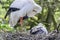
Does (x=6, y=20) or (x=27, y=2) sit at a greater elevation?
(x=27, y=2)

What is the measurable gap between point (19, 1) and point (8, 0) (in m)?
1.58

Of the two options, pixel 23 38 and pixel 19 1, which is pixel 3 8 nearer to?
pixel 19 1

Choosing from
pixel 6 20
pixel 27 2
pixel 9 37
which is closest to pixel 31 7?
pixel 27 2

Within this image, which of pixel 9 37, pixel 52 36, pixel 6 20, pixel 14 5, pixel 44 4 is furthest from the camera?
pixel 44 4

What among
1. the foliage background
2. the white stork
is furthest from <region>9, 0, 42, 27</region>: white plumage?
the foliage background

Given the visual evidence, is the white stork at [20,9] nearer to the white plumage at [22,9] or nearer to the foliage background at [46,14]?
the white plumage at [22,9]

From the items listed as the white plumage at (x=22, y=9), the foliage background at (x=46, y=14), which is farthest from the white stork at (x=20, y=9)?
the foliage background at (x=46, y=14)

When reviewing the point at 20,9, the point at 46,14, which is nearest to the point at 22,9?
the point at 20,9

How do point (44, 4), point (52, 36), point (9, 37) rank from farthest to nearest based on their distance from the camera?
1. point (44, 4)
2. point (9, 37)
3. point (52, 36)

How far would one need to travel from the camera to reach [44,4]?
8.30 meters

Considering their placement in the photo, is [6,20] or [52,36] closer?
[52,36]

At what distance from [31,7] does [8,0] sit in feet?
5.09

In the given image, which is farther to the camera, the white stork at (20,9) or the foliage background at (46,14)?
the foliage background at (46,14)

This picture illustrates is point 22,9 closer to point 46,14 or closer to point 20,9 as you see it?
point 20,9
